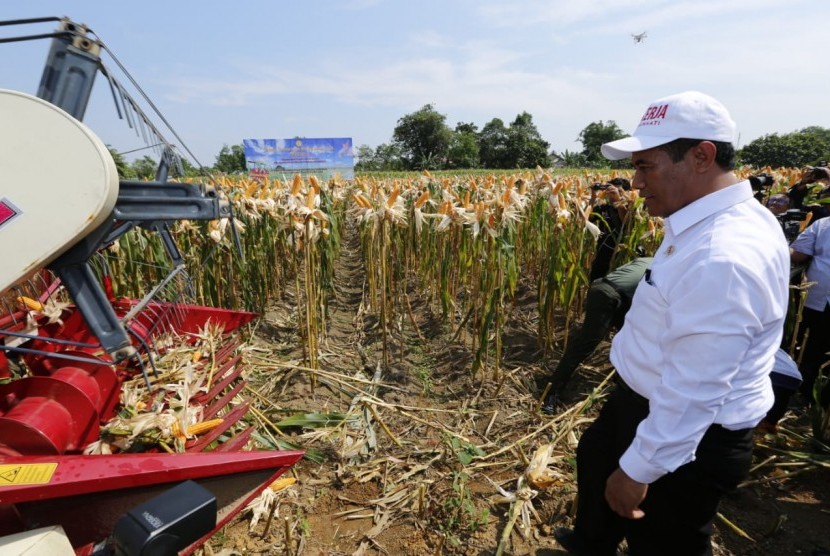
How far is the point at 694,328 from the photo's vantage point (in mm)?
1139

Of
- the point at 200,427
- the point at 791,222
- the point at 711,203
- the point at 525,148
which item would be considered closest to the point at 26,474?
the point at 200,427

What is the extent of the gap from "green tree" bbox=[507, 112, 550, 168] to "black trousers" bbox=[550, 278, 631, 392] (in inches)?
1930

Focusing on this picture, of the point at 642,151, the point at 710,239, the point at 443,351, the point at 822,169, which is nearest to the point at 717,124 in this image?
the point at 642,151

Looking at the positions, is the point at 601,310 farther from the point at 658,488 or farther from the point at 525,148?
the point at 525,148

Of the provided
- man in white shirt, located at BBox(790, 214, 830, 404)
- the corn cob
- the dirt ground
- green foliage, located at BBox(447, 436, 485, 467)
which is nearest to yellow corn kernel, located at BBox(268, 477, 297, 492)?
the dirt ground

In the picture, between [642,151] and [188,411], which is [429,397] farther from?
[642,151]

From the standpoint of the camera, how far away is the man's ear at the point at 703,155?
126 centimetres

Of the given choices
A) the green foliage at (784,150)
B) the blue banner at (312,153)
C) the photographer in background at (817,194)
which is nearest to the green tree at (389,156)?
the blue banner at (312,153)

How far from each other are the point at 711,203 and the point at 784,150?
43923 mm

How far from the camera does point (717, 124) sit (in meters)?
1.25

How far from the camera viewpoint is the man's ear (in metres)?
1.26

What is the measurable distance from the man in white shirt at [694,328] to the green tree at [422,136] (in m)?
58.2

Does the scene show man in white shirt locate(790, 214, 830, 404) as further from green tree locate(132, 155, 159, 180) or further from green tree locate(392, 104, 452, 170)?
green tree locate(392, 104, 452, 170)

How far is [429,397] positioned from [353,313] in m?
2.39
